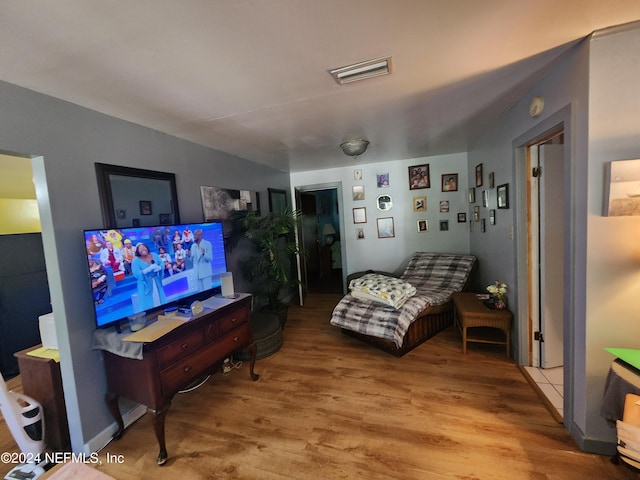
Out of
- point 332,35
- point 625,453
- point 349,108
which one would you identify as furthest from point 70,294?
point 625,453

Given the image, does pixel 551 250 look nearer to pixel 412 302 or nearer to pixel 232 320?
pixel 412 302

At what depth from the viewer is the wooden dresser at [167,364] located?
1566 millimetres

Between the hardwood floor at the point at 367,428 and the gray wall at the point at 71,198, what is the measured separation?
0.47m

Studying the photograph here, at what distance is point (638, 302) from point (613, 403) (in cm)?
55

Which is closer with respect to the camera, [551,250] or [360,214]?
[551,250]

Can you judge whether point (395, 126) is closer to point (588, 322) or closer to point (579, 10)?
point (579, 10)

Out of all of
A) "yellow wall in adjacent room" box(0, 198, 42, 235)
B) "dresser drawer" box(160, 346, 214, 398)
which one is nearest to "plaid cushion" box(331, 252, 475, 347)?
"dresser drawer" box(160, 346, 214, 398)

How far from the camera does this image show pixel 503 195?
2434 mm

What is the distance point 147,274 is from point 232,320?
28.9 inches

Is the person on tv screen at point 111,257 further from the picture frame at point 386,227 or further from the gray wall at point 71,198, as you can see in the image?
the picture frame at point 386,227

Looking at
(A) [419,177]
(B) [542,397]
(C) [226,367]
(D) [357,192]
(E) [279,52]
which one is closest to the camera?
(E) [279,52]

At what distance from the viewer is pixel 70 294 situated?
1621 mm

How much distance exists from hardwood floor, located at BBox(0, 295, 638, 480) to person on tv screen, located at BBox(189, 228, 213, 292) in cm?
98

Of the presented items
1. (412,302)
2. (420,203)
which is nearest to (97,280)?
(412,302)
